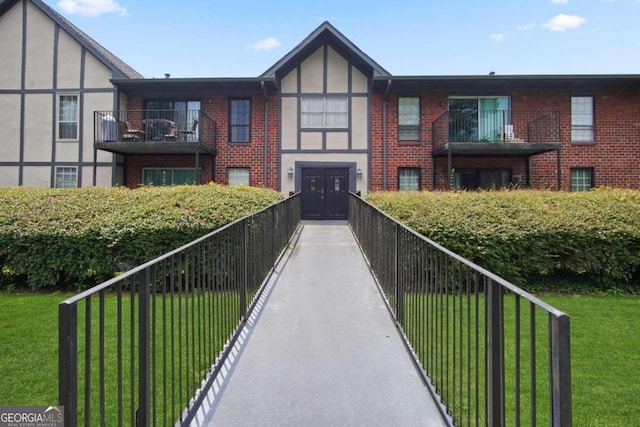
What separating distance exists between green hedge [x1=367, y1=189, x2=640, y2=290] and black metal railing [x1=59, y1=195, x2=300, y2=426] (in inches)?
125

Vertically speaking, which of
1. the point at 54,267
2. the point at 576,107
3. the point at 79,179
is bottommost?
the point at 54,267

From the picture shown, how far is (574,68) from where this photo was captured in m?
18.1

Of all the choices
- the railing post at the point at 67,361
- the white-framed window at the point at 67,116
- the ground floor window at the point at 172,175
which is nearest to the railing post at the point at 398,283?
the railing post at the point at 67,361

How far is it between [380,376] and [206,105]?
1468 centimetres

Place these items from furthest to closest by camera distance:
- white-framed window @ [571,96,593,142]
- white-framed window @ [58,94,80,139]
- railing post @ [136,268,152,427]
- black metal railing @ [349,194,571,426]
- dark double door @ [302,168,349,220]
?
dark double door @ [302,168,349,220]
white-framed window @ [58,94,80,139]
white-framed window @ [571,96,593,142]
railing post @ [136,268,152,427]
black metal railing @ [349,194,571,426]

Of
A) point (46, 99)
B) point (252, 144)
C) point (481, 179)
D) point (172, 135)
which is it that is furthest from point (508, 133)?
point (46, 99)

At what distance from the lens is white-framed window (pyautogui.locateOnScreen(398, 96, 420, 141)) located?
16.1 metres

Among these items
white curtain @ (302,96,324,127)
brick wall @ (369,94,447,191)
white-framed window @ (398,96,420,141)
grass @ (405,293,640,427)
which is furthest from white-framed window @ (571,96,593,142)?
grass @ (405,293,640,427)

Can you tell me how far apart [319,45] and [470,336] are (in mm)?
15052

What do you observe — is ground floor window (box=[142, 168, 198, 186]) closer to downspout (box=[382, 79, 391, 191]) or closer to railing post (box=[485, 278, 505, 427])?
downspout (box=[382, 79, 391, 191])

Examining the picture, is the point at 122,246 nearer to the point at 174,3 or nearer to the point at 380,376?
the point at 380,376

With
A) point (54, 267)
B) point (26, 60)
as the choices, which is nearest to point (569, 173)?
point (54, 267)

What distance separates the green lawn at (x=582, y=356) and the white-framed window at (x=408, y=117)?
396 inches

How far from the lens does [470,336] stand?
9.40 feet
